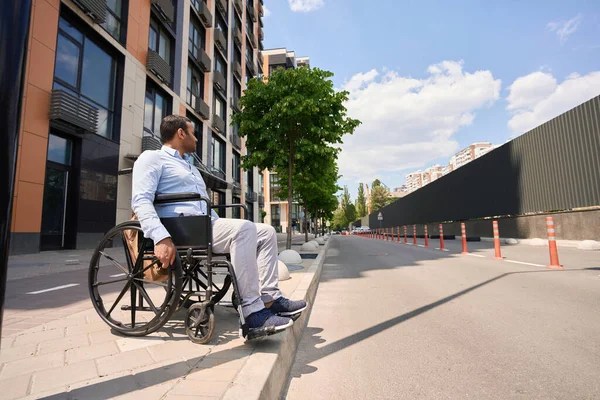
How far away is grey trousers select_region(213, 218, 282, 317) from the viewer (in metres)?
2.20

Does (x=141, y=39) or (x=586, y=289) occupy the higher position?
(x=141, y=39)

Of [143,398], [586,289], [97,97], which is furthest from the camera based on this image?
[97,97]

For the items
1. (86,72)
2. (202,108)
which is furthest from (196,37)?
(86,72)

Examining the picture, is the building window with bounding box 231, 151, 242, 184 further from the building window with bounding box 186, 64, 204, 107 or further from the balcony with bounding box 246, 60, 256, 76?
the balcony with bounding box 246, 60, 256, 76

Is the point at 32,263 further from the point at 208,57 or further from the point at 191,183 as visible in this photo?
the point at 208,57

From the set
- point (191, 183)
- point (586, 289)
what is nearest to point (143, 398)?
point (191, 183)

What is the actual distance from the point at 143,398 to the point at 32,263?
326 inches

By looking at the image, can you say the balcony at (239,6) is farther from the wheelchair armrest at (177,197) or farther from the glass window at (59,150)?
the wheelchair armrest at (177,197)

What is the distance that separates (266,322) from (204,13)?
78.9ft

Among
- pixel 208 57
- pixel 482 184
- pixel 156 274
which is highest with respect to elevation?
pixel 208 57

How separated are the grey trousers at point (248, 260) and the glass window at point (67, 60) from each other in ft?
39.1

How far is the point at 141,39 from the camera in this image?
15.0 meters

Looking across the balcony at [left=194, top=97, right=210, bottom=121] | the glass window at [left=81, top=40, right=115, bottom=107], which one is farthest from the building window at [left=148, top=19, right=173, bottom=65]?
the glass window at [left=81, top=40, right=115, bottom=107]

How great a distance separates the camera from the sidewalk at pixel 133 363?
5.11ft
